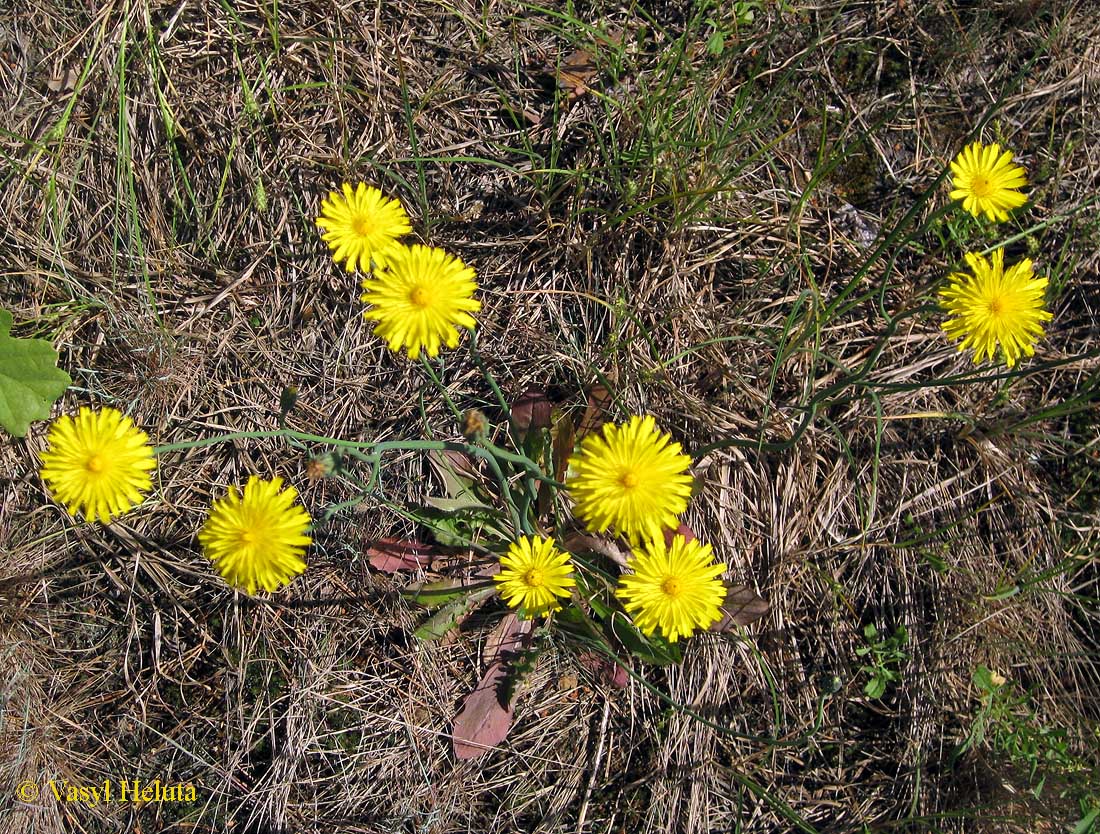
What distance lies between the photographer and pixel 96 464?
6.23 ft

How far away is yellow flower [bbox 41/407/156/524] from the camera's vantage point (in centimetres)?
191

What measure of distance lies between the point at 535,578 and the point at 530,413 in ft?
2.15

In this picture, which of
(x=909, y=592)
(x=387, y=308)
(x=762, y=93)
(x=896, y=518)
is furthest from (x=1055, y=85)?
(x=387, y=308)

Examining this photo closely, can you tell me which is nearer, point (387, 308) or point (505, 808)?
point (387, 308)

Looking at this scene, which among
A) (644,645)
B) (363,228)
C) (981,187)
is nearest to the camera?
(363,228)

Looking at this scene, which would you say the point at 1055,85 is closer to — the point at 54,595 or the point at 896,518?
the point at 896,518

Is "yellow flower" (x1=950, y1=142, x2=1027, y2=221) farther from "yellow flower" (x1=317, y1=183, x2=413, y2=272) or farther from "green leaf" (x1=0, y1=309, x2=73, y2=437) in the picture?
"green leaf" (x1=0, y1=309, x2=73, y2=437)

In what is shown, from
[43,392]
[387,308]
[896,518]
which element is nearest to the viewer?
[387,308]

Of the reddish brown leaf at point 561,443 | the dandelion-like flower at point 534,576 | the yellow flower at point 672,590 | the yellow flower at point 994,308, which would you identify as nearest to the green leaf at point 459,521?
the reddish brown leaf at point 561,443

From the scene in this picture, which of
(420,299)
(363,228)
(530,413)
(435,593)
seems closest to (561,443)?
(530,413)

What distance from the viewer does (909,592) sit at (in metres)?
2.58

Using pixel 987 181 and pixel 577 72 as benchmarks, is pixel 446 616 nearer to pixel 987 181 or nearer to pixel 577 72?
pixel 577 72

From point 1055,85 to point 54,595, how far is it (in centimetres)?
413

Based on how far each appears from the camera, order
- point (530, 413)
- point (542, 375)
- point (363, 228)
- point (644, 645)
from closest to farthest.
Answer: point (363, 228) → point (644, 645) → point (530, 413) → point (542, 375)
